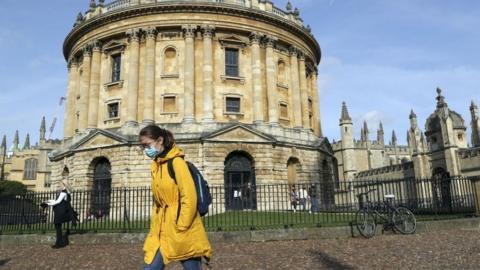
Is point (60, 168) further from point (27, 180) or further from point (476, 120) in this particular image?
point (27, 180)

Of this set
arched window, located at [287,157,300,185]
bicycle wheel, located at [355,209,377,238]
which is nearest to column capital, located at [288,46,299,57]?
arched window, located at [287,157,300,185]

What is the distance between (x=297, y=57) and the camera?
3466 cm

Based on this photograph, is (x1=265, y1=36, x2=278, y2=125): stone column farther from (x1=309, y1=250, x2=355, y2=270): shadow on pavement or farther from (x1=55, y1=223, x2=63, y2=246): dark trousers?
(x1=309, y1=250, x2=355, y2=270): shadow on pavement

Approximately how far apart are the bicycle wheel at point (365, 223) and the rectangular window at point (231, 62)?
19780 mm

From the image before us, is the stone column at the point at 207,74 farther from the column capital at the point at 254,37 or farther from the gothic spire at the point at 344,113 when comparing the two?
the gothic spire at the point at 344,113

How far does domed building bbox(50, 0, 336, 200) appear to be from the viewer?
28.2 m

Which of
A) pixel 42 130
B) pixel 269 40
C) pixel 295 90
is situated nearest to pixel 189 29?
pixel 269 40

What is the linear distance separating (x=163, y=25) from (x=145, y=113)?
22.8 ft

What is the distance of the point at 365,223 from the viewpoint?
13.1 meters

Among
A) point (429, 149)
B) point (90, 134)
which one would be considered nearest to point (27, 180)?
point (90, 134)

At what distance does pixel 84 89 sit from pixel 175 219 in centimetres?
3135

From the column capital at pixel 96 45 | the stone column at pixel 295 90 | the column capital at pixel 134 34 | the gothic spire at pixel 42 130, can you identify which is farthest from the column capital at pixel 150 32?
the gothic spire at pixel 42 130

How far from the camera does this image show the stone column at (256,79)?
30000 mm

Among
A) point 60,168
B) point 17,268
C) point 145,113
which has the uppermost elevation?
point 145,113
